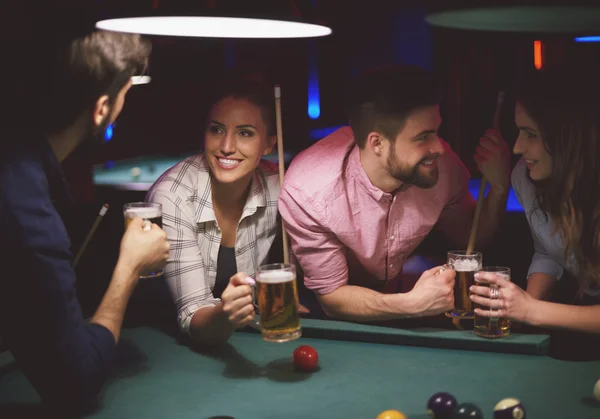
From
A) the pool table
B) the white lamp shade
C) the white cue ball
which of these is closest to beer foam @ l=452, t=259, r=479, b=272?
the pool table

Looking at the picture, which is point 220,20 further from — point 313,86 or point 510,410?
point 313,86

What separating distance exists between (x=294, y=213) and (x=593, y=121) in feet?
3.86

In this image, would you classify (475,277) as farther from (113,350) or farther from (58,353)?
(58,353)

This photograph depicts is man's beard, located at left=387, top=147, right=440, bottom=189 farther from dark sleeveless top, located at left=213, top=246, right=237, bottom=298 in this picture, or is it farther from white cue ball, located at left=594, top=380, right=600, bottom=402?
white cue ball, located at left=594, top=380, right=600, bottom=402

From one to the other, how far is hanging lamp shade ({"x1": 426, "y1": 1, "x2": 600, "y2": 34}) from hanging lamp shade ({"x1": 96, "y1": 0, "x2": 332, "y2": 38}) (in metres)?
0.35

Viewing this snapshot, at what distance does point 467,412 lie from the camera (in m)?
1.95

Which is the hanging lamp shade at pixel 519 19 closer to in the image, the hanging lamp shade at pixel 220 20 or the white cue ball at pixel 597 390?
the hanging lamp shade at pixel 220 20

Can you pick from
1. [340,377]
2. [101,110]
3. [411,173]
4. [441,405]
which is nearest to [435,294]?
[411,173]

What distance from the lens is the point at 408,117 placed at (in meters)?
3.08

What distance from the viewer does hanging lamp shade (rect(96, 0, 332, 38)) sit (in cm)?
196

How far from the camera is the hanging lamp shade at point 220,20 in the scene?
1.96 metres

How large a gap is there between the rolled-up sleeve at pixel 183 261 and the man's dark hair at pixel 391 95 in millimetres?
802

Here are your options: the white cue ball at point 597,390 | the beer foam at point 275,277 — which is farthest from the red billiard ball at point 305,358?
the white cue ball at point 597,390

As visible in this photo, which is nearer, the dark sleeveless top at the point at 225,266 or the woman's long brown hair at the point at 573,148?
the woman's long brown hair at the point at 573,148
